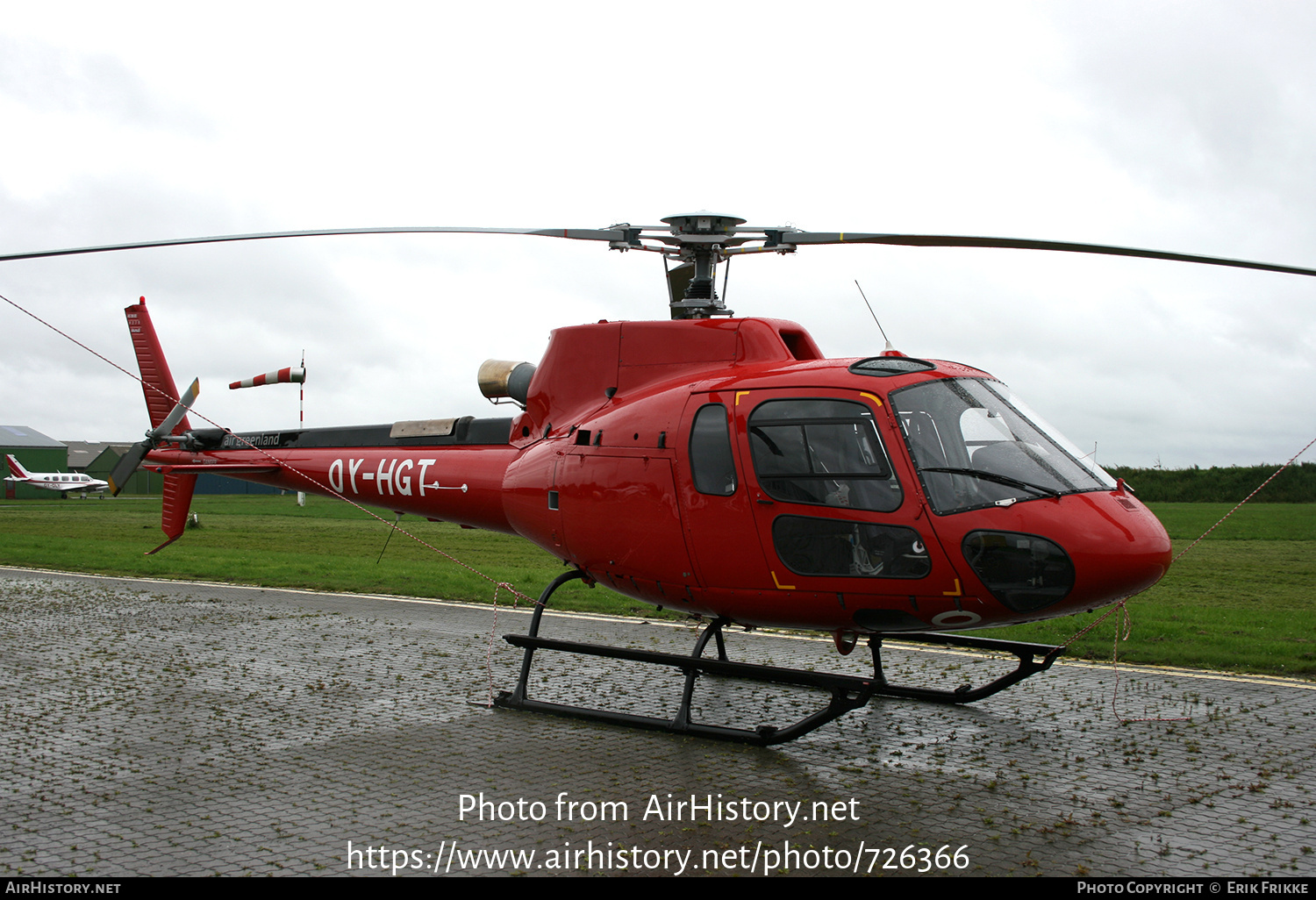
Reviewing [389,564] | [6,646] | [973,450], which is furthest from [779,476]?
[389,564]

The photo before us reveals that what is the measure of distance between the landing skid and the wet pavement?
0.16 meters

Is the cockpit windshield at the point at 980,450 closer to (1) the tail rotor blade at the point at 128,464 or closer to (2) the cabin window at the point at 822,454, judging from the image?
(2) the cabin window at the point at 822,454

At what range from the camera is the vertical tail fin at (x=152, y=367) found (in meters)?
14.2

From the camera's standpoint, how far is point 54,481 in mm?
67938

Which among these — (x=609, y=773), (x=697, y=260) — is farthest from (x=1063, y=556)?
(x=697, y=260)

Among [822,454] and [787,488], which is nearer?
[822,454]

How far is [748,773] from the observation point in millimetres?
7273

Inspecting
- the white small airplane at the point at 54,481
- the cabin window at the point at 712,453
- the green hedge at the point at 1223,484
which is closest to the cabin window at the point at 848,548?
the cabin window at the point at 712,453

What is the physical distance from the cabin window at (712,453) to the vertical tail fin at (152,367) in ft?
32.8

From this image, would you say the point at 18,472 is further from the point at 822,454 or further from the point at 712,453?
the point at 822,454

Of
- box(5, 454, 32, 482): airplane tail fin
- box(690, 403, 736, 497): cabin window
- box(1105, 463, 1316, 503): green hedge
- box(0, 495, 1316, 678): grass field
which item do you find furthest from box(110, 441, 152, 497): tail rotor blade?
box(5, 454, 32, 482): airplane tail fin

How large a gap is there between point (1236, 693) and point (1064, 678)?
5.35ft

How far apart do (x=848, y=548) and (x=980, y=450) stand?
117 centimetres

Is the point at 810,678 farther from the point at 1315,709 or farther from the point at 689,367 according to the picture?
the point at 1315,709
